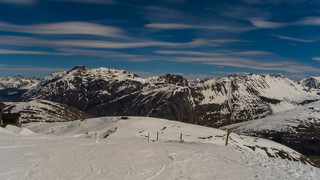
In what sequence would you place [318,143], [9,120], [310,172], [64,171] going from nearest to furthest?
[64,171], [310,172], [9,120], [318,143]

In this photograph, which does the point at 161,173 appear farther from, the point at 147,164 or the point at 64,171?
the point at 64,171

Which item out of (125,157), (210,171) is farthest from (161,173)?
(125,157)

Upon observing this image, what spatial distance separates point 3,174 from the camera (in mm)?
13289

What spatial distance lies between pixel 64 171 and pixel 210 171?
10166 millimetres

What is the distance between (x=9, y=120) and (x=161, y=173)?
179 ft

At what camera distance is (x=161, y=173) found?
47.8ft

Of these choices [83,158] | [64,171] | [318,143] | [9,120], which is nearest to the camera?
[64,171]

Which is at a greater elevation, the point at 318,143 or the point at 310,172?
Answer: the point at 310,172

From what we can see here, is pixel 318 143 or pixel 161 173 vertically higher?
pixel 161 173

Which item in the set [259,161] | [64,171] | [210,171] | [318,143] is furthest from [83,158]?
[318,143]

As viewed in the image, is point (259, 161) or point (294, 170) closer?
point (294, 170)

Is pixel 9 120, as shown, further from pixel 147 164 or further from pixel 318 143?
pixel 318 143

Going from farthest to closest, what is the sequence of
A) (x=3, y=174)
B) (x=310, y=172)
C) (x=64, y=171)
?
(x=310, y=172)
(x=64, y=171)
(x=3, y=174)

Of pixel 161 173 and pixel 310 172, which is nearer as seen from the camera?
pixel 161 173
